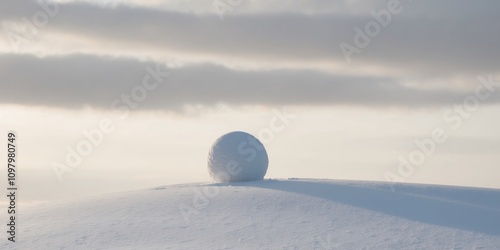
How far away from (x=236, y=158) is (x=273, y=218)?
6.89 meters

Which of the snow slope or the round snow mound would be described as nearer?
the snow slope

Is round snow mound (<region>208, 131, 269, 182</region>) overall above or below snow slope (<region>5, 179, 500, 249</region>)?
above

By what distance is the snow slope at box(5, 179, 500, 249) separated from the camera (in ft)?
83.8

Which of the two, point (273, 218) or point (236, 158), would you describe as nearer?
point (273, 218)

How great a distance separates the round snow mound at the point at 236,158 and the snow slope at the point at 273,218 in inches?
35.6

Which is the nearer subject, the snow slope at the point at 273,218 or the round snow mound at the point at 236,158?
the snow slope at the point at 273,218

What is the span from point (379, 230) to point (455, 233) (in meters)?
2.79

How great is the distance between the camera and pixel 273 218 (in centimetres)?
2786

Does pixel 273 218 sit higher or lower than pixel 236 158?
lower

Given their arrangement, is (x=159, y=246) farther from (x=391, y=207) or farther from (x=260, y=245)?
(x=391, y=207)

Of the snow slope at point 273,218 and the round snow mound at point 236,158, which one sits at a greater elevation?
the round snow mound at point 236,158

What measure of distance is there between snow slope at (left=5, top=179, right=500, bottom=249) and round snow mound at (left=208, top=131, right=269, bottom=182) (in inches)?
35.6

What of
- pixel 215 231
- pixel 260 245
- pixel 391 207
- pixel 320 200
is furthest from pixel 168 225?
pixel 391 207

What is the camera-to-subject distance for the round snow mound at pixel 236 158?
34.2 meters
